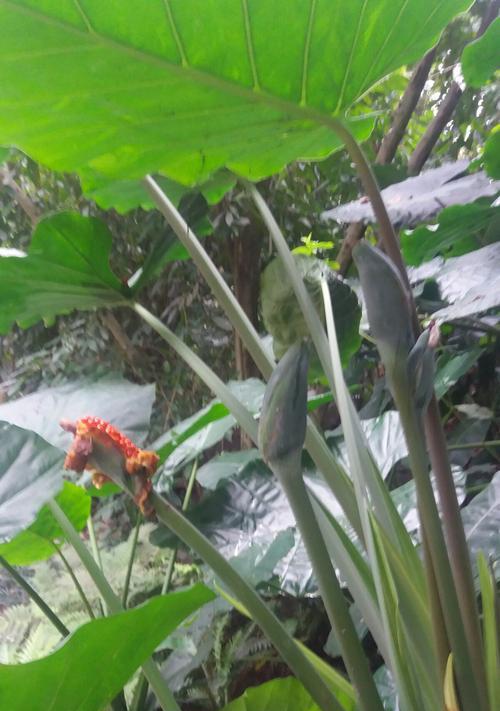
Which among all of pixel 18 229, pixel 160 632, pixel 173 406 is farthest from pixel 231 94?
pixel 18 229

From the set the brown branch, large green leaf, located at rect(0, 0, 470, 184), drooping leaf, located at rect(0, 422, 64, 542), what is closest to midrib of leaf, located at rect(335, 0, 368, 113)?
large green leaf, located at rect(0, 0, 470, 184)

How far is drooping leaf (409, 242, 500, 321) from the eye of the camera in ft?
1.36

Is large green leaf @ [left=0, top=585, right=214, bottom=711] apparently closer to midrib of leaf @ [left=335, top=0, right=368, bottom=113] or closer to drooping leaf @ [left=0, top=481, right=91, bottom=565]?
drooping leaf @ [left=0, top=481, right=91, bottom=565]

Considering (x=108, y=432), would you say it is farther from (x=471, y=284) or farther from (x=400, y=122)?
(x=400, y=122)

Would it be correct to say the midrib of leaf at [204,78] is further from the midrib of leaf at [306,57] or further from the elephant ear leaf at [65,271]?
Answer: the elephant ear leaf at [65,271]

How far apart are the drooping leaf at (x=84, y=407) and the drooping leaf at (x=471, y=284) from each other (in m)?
0.34

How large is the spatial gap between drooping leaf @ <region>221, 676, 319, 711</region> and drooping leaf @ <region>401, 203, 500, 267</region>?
0.54 metres

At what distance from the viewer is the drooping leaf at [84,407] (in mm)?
585

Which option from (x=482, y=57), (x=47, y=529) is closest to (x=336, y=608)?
(x=47, y=529)

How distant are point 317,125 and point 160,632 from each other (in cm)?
45

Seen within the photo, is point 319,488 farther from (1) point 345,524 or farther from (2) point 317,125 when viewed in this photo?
(2) point 317,125

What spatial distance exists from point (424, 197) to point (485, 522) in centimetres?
42

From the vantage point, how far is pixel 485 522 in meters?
0.58

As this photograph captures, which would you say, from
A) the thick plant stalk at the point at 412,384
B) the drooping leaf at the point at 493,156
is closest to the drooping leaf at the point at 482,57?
the drooping leaf at the point at 493,156
